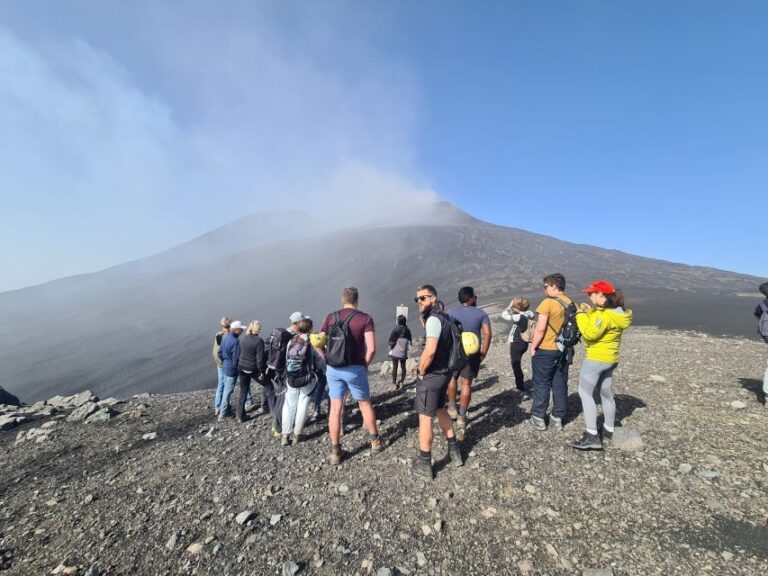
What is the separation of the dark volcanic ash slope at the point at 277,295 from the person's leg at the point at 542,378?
51.2 ft

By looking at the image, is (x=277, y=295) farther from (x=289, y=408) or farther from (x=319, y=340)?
(x=319, y=340)

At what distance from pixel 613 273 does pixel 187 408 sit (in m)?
55.9

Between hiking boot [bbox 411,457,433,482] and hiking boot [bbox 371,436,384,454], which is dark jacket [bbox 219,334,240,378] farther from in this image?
hiking boot [bbox 411,457,433,482]

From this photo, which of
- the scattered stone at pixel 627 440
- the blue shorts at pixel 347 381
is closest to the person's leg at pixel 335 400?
the blue shorts at pixel 347 381

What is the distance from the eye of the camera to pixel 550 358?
477 centimetres

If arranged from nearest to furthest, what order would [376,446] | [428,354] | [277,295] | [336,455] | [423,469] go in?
[428,354], [423,469], [336,455], [376,446], [277,295]

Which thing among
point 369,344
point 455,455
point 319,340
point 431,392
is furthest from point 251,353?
point 455,455

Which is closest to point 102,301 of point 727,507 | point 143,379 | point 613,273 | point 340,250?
point 340,250

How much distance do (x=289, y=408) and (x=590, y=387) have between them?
13.9ft

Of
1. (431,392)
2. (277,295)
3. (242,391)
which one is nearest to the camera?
(431,392)

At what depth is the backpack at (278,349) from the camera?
544cm

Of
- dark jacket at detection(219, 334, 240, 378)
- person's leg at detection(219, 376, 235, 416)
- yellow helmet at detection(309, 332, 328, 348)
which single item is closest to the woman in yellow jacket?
Answer: yellow helmet at detection(309, 332, 328, 348)

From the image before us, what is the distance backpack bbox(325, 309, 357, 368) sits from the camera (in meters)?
4.26

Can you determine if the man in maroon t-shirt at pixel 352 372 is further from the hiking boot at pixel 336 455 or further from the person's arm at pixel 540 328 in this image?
the person's arm at pixel 540 328
